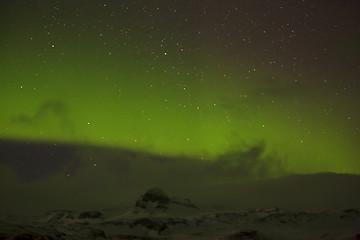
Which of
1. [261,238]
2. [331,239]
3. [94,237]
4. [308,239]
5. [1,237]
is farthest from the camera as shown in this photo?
[308,239]

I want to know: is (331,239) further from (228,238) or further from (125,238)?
(125,238)

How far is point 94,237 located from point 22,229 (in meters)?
36.7

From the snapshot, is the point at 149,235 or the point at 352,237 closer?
the point at 352,237

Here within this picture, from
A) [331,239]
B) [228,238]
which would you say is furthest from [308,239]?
[228,238]

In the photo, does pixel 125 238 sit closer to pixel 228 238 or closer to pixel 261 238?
pixel 228 238

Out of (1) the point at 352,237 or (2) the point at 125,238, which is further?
(2) the point at 125,238

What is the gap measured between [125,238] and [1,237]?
7817 centimetres

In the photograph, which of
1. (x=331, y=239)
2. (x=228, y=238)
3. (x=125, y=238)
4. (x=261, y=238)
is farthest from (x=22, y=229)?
(x=331, y=239)

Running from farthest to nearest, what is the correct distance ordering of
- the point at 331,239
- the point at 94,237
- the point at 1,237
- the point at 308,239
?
the point at 308,239
the point at 331,239
the point at 94,237
the point at 1,237

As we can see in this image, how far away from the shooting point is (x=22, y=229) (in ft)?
281

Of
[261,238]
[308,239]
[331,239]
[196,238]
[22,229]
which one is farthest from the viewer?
A: [196,238]

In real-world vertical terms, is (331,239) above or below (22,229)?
below

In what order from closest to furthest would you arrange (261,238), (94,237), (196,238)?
(94,237), (261,238), (196,238)

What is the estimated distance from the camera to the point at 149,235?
187000 millimetres
